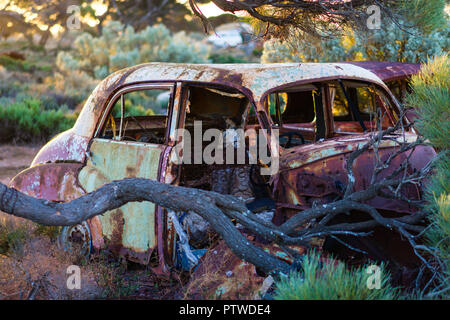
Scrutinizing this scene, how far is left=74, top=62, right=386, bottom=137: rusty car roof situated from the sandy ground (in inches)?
191

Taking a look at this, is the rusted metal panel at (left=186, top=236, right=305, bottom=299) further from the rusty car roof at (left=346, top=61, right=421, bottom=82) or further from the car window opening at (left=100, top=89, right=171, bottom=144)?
the rusty car roof at (left=346, top=61, right=421, bottom=82)

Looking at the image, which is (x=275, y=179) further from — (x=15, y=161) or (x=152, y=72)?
(x=15, y=161)

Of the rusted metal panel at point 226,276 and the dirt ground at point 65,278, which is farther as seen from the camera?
the dirt ground at point 65,278

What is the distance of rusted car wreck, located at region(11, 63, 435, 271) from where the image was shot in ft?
12.6

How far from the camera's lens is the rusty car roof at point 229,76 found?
411cm

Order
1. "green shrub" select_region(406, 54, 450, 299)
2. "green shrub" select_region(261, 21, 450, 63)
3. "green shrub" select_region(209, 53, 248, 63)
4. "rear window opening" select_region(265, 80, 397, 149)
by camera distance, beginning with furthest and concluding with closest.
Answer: "green shrub" select_region(209, 53, 248, 63) < "green shrub" select_region(261, 21, 450, 63) < "rear window opening" select_region(265, 80, 397, 149) < "green shrub" select_region(406, 54, 450, 299)

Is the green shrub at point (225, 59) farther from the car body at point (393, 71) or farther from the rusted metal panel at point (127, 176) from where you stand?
the rusted metal panel at point (127, 176)

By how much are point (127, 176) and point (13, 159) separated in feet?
25.5

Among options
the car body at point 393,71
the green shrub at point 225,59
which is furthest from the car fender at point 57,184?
the green shrub at point 225,59

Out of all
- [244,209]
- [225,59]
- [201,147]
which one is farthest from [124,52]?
[244,209]

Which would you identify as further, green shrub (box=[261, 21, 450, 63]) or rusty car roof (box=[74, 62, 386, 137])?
green shrub (box=[261, 21, 450, 63])

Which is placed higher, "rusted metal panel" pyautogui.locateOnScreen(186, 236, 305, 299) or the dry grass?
"rusted metal panel" pyautogui.locateOnScreen(186, 236, 305, 299)
